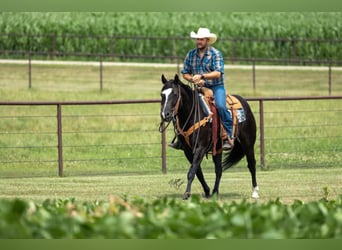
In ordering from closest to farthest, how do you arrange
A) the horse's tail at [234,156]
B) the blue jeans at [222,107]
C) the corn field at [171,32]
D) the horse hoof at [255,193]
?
the blue jeans at [222,107]
the horse hoof at [255,193]
the horse's tail at [234,156]
the corn field at [171,32]

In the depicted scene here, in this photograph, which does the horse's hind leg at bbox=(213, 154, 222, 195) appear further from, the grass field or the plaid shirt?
the plaid shirt

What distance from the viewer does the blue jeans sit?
1642 cm

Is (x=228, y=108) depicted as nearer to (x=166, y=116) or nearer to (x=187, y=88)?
(x=187, y=88)

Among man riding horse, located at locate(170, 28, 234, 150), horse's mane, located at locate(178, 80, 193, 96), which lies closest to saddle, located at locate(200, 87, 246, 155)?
man riding horse, located at locate(170, 28, 234, 150)

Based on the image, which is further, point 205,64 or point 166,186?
point 166,186

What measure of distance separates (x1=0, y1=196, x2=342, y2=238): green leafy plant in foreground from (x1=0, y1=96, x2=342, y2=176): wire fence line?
12.2 meters

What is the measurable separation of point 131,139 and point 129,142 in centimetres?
32

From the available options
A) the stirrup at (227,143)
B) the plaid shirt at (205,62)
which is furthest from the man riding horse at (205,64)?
the stirrup at (227,143)

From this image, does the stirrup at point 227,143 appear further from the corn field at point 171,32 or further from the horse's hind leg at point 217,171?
the corn field at point 171,32

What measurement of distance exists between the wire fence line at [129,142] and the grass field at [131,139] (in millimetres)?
28

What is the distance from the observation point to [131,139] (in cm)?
2750

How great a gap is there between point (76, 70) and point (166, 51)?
6.77 meters

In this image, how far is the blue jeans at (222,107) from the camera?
647 inches

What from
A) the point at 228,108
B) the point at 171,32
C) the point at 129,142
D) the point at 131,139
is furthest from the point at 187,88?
the point at 171,32
